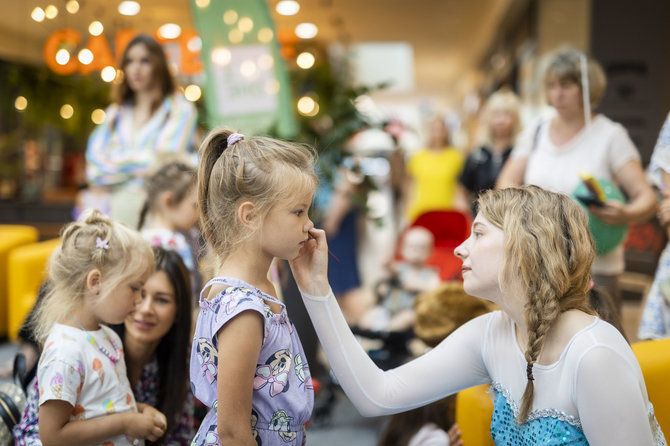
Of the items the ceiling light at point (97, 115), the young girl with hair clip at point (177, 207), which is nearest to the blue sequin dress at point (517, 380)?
the young girl with hair clip at point (177, 207)

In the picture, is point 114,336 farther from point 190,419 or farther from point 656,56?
point 656,56

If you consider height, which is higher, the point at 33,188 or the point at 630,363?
the point at 630,363

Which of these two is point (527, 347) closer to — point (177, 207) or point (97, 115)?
point (177, 207)

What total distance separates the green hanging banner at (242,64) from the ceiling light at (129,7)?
216 inches

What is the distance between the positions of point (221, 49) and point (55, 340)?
9.53 ft

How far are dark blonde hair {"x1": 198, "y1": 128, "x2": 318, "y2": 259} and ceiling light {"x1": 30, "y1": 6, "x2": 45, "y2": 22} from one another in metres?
4.42

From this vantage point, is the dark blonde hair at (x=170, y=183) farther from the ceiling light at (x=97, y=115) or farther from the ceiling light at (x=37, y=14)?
the ceiling light at (x=97, y=115)

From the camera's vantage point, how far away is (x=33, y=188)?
8852 millimetres

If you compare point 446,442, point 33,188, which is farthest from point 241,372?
point 33,188

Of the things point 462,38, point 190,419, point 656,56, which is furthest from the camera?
point 462,38

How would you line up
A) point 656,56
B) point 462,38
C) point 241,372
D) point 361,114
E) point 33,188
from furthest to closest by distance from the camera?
point 462,38 → point 33,188 → point 656,56 → point 361,114 → point 241,372

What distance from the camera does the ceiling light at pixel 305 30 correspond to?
11148 mm

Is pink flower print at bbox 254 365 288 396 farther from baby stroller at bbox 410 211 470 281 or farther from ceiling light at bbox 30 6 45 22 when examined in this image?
ceiling light at bbox 30 6 45 22

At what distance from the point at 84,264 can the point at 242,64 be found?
275 centimetres
